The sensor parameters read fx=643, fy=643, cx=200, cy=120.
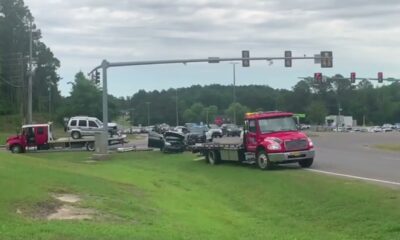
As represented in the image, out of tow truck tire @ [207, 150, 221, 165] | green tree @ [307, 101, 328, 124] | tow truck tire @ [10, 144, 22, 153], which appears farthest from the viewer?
green tree @ [307, 101, 328, 124]

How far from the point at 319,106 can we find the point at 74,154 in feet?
405

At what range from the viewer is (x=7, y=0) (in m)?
113

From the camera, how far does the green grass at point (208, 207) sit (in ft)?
36.4

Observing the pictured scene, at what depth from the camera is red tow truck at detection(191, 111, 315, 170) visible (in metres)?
25.6

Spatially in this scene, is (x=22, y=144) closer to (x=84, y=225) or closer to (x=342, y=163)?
(x=342, y=163)

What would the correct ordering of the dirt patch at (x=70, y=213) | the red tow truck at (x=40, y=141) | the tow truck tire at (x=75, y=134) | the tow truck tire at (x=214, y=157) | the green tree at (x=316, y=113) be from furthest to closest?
the green tree at (x=316, y=113)
the tow truck tire at (x=75, y=134)
the red tow truck at (x=40, y=141)
the tow truck tire at (x=214, y=157)
the dirt patch at (x=70, y=213)

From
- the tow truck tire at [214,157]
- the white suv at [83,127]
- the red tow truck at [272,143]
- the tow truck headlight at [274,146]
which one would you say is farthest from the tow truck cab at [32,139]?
the tow truck headlight at [274,146]

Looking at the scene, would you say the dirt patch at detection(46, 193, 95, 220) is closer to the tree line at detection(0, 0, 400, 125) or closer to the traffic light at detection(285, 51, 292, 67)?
the traffic light at detection(285, 51, 292, 67)

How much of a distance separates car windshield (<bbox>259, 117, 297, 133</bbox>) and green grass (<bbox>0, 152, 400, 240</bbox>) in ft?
11.1

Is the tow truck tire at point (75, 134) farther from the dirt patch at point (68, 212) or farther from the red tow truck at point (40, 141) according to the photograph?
the dirt patch at point (68, 212)

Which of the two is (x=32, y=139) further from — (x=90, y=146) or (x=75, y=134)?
(x=75, y=134)

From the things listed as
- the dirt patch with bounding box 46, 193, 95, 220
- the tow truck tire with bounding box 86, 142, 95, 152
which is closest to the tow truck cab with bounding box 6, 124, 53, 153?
the tow truck tire with bounding box 86, 142, 95, 152

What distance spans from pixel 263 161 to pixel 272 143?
0.94m

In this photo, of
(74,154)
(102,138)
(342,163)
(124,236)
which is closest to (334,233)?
(124,236)
